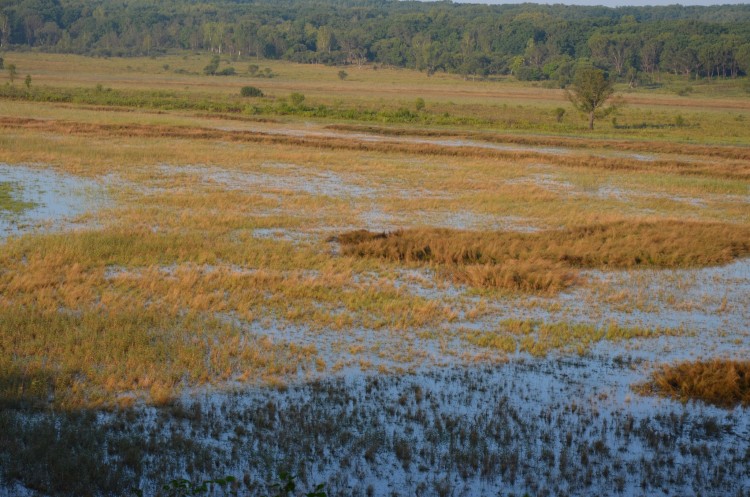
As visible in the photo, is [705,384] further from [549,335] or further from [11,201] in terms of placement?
[11,201]

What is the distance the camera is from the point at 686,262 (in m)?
18.5

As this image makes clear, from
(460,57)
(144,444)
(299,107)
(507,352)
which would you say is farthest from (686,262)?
(460,57)

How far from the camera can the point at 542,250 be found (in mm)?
18469

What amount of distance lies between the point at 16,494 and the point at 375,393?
434 cm

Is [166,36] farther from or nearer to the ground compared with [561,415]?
farther from the ground

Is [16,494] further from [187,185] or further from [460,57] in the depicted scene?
[460,57]

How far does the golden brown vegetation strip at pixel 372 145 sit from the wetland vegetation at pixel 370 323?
0.50 m

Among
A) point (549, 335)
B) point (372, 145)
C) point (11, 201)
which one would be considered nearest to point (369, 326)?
point (549, 335)

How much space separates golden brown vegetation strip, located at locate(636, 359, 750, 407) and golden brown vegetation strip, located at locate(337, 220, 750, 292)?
15.3 ft

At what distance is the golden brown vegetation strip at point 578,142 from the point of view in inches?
1650

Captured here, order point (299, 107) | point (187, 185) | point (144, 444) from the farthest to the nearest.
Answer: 1. point (299, 107)
2. point (187, 185)
3. point (144, 444)

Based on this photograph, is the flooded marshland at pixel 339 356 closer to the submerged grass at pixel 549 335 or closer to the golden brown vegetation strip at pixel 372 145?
the submerged grass at pixel 549 335

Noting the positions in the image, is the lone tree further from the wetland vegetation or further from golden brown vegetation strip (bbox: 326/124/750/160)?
the wetland vegetation

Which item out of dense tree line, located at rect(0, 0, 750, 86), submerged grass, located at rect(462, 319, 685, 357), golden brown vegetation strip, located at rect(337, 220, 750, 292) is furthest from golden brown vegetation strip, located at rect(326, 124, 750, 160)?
dense tree line, located at rect(0, 0, 750, 86)
